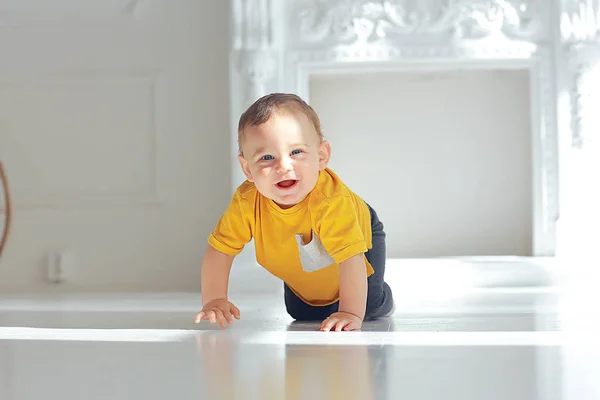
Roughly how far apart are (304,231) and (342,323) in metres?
0.22

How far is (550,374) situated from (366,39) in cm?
259

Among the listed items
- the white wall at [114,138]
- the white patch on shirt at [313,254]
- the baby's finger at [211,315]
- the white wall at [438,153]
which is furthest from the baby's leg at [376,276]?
the white wall at [438,153]

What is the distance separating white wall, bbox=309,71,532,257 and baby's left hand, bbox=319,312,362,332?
90.4 inches

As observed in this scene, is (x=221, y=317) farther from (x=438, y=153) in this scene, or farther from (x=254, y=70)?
(x=438, y=153)

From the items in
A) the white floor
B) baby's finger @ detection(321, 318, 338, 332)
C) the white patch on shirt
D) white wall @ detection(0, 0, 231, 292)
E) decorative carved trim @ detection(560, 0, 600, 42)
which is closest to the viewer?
the white floor

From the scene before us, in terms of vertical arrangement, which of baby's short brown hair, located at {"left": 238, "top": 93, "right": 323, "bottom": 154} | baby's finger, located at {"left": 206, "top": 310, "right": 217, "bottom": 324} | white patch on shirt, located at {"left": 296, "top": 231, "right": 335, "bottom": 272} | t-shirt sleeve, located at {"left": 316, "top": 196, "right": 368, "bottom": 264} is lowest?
baby's finger, located at {"left": 206, "top": 310, "right": 217, "bottom": 324}

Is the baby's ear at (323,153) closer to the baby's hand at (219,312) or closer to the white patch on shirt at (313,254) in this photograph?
the white patch on shirt at (313,254)

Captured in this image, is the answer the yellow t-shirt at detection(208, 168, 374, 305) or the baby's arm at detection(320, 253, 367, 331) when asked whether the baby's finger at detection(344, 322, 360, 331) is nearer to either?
the baby's arm at detection(320, 253, 367, 331)

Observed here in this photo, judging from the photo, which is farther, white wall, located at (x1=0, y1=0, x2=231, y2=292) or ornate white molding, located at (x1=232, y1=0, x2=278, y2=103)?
white wall, located at (x1=0, y1=0, x2=231, y2=292)

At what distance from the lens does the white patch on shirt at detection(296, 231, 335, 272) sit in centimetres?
172

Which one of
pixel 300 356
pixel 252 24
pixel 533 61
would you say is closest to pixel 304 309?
pixel 300 356

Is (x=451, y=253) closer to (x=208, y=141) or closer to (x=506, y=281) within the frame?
(x=506, y=281)

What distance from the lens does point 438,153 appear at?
3.91m

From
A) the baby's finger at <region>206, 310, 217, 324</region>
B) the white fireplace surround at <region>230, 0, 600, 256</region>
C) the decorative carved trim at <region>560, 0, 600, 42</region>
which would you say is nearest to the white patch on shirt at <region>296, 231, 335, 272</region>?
the baby's finger at <region>206, 310, 217, 324</region>
